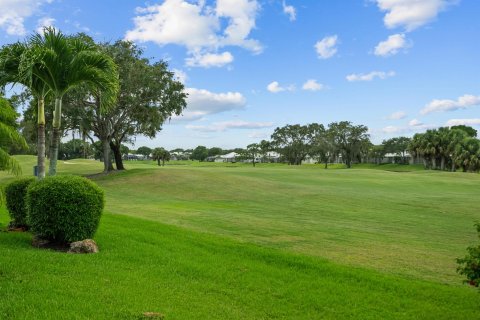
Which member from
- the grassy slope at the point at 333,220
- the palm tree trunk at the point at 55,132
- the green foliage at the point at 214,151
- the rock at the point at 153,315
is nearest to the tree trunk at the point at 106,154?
the grassy slope at the point at 333,220

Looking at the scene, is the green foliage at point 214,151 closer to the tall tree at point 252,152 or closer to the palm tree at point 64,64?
the tall tree at point 252,152

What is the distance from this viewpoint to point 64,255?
763cm

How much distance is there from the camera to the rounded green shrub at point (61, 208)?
27.2 ft

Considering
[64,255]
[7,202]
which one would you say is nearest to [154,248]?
[64,255]

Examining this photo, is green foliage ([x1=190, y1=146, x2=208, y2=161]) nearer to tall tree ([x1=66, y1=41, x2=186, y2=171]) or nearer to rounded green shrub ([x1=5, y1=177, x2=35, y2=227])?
tall tree ([x1=66, y1=41, x2=186, y2=171])

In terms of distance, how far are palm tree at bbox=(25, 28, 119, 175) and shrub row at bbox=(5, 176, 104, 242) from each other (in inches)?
91.3

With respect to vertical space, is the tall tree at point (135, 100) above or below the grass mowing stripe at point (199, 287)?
above

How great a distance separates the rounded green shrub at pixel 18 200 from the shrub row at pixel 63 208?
163cm

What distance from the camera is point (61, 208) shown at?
8.30 metres

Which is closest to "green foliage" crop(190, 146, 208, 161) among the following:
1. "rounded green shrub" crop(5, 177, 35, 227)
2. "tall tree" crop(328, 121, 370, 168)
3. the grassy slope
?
"tall tree" crop(328, 121, 370, 168)

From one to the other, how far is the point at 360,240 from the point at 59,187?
327 inches

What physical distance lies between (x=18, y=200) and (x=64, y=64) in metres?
3.30

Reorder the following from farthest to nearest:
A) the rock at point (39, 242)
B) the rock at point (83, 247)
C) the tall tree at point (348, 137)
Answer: the tall tree at point (348, 137)
the rock at point (39, 242)
the rock at point (83, 247)

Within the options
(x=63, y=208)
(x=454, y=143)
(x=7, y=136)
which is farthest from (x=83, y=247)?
(x=454, y=143)
